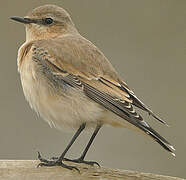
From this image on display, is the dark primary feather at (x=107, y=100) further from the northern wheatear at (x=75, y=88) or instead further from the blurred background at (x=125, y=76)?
the blurred background at (x=125, y=76)

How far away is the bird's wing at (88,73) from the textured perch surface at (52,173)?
2.38ft

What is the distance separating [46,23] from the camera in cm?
531

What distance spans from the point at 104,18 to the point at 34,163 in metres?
3.62

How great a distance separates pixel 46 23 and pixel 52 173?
2.04 m

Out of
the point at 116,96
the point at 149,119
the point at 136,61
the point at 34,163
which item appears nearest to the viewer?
the point at 34,163

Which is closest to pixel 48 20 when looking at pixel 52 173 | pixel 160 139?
pixel 160 139

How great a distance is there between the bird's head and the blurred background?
0.98 metres

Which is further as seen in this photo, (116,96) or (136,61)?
(136,61)

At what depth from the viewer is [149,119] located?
6.30 meters

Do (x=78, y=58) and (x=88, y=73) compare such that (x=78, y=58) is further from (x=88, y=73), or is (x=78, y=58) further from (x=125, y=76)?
(x=125, y=76)

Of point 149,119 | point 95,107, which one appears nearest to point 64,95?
point 95,107

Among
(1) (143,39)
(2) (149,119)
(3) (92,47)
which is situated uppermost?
(3) (92,47)

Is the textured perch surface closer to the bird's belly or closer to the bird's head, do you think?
the bird's belly

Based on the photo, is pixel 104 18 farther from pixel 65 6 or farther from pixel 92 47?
pixel 92 47
